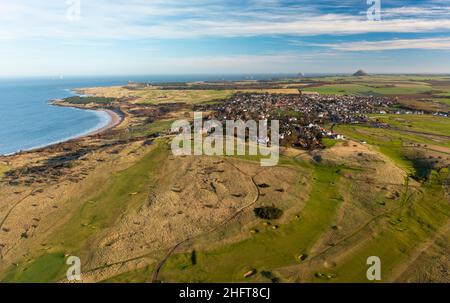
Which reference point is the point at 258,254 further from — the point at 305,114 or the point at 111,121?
the point at 111,121

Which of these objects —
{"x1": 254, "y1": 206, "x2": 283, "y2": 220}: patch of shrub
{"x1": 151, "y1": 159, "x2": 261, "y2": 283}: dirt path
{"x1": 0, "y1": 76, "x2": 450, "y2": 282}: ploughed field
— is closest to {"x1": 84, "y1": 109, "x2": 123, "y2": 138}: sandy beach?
{"x1": 0, "y1": 76, "x2": 450, "y2": 282}: ploughed field

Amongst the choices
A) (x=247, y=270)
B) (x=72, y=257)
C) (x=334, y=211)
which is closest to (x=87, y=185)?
(x=72, y=257)

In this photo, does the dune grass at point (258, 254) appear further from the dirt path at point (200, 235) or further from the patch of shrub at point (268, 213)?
the patch of shrub at point (268, 213)

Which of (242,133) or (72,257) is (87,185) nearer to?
(72,257)

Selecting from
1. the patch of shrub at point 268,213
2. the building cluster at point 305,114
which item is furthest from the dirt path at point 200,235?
the building cluster at point 305,114

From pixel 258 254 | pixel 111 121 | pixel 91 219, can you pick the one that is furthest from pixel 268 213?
pixel 111 121

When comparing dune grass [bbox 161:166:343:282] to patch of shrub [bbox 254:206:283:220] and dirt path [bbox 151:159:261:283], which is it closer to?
dirt path [bbox 151:159:261:283]
